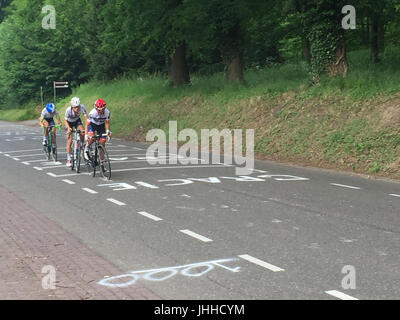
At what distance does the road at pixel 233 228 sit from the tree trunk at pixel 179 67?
16.5 meters

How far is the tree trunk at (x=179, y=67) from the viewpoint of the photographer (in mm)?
30312

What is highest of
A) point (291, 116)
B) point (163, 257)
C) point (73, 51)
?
point (73, 51)

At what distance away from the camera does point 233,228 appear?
8148mm

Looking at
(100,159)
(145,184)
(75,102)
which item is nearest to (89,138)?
(100,159)

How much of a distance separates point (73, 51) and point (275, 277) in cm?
5723

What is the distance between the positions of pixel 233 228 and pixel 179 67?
2335 cm

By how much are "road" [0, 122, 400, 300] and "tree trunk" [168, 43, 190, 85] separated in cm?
1646

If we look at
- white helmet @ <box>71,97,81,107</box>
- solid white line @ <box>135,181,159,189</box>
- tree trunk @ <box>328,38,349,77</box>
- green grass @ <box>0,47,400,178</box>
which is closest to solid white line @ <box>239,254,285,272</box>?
solid white line @ <box>135,181,159,189</box>

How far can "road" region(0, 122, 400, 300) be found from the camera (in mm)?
5699

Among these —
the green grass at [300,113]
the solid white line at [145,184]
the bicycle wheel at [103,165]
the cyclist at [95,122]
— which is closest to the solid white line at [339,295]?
the solid white line at [145,184]

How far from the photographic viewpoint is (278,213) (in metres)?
9.20

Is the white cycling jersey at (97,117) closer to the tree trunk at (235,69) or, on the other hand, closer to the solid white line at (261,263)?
the solid white line at (261,263)
